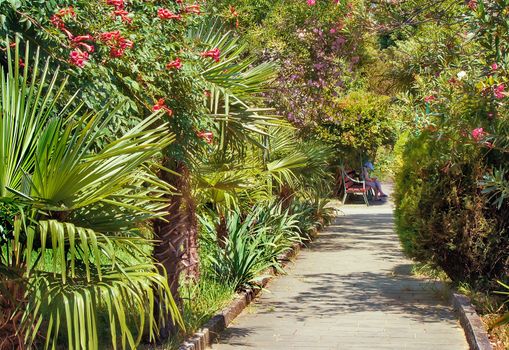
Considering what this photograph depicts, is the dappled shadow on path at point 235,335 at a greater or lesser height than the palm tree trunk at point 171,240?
lesser

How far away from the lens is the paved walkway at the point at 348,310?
954 cm

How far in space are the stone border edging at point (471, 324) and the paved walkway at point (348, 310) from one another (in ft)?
0.35

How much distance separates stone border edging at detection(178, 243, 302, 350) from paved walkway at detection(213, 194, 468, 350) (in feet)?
0.31

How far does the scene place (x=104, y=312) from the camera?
927cm

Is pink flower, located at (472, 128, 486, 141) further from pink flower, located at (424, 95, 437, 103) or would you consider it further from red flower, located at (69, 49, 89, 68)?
red flower, located at (69, 49, 89, 68)

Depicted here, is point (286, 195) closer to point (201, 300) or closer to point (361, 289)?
point (361, 289)

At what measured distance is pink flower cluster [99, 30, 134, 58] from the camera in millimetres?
6750

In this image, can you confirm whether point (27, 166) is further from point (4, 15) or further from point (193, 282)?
point (193, 282)

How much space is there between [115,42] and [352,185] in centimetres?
2625

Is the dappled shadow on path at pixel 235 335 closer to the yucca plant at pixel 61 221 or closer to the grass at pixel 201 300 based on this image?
the grass at pixel 201 300

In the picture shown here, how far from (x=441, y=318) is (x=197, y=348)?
3.23 metres

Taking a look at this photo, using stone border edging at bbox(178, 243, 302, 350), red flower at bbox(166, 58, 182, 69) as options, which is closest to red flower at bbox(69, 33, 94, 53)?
red flower at bbox(166, 58, 182, 69)

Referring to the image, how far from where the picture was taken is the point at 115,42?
684 cm

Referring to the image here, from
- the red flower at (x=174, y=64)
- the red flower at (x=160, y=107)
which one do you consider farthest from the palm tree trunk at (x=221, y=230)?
the red flower at (x=160, y=107)
